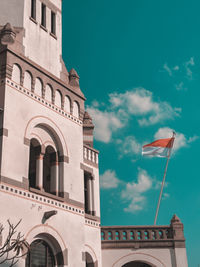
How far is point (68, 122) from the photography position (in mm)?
23125

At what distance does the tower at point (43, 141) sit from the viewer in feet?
60.7

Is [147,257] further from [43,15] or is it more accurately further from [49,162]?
[43,15]

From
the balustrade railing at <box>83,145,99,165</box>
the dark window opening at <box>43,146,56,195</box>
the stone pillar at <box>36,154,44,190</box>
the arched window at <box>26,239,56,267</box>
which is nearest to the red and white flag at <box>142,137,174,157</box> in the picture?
the balustrade railing at <box>83,145,99,165</box>

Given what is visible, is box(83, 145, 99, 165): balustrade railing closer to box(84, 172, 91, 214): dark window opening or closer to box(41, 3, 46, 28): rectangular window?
box(84, 172, 91, 214): dark window opening

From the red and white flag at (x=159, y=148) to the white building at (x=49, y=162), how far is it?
255 inches

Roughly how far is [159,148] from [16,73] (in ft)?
52.0

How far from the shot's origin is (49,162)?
2347 cm

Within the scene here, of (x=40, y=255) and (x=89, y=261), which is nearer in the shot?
(x=40, y=255)

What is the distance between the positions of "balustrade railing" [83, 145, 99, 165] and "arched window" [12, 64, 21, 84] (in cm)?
792

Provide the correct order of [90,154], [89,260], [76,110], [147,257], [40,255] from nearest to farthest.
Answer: [40,255] < [76,110] < [89,260] < [147,257] < [90,154]

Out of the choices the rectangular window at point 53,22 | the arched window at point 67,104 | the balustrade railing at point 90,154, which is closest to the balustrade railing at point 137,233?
the balustrade railing at point 90,154

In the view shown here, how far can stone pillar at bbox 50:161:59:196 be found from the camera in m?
21.2

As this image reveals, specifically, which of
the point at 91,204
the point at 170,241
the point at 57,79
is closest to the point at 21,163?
the point at 57,79

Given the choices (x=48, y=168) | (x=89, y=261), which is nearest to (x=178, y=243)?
(x=89, y=261)
